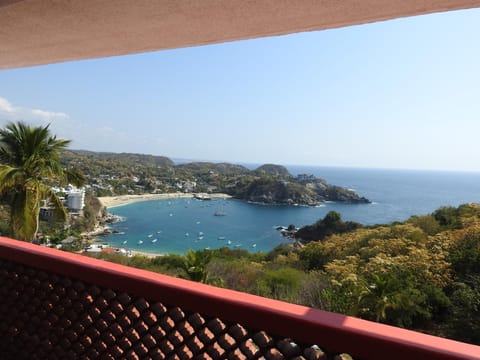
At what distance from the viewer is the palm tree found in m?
6.65

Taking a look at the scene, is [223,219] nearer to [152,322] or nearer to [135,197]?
[135,197]

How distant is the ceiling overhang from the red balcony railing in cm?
93

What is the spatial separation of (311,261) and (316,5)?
12.8 metres

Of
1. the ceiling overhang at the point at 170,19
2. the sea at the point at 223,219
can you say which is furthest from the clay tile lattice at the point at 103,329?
the sea at the point at 223,219

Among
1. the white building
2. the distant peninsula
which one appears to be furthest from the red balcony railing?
the distant peninsula

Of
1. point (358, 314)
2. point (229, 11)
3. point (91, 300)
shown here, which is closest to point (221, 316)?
point (91, 300)

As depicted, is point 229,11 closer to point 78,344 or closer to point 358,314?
point 78,344

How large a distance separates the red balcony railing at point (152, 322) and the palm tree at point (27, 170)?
6060mm

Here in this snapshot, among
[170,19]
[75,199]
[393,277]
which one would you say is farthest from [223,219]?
[170,19]

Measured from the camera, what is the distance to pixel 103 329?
128 centimetres

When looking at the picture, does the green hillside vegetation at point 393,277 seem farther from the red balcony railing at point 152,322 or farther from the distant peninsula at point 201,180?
the distant peninsula at point 201,180

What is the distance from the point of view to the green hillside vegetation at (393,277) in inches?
298

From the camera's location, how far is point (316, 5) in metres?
1.07

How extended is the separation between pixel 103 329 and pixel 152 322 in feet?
0.89
